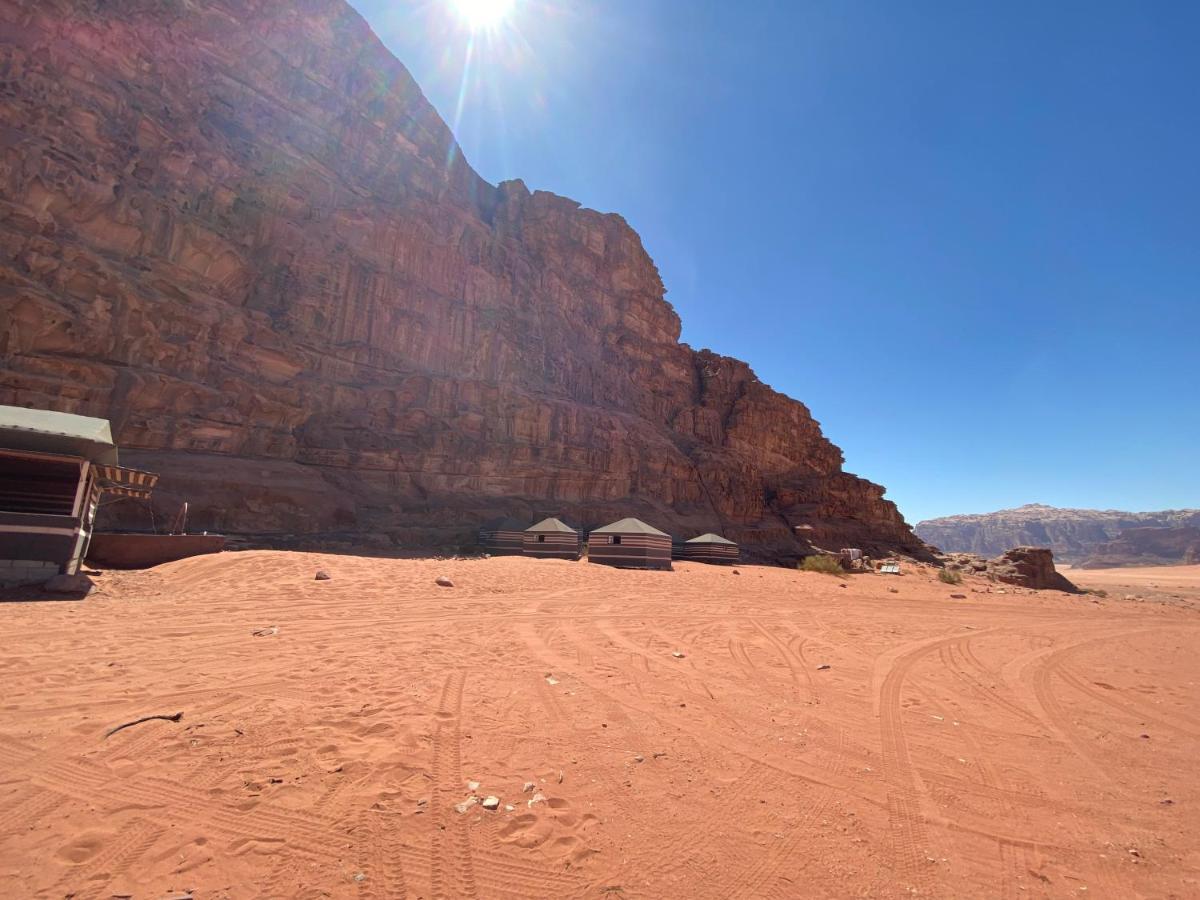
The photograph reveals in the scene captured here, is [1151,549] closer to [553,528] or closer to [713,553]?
[713,553]

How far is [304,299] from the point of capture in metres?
41.8

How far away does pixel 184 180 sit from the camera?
122 ft

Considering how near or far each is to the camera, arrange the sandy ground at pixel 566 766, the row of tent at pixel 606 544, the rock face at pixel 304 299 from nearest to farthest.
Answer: the sandy ground at pixel 566 766 → the rock face at pixel 304 299 → the row of tent at pixel 606 544

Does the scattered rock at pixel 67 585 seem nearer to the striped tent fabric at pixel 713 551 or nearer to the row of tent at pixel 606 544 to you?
the row of tent at pixel 606 544

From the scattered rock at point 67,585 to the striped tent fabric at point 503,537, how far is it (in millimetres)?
24807

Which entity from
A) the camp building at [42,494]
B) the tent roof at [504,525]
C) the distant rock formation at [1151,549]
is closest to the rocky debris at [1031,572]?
the tent roof at [504,525]

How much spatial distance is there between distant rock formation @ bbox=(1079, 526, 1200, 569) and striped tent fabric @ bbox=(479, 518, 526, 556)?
547 feet

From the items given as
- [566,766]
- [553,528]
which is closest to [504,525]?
[553,528]

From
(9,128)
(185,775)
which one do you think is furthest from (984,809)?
(9,128)

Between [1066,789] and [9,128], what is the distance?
5052 centimetres

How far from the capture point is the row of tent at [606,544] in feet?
106

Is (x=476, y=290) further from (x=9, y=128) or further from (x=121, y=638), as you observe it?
(x=121, y=638)

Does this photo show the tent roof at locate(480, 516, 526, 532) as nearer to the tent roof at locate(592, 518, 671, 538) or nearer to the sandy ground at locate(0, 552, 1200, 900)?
the tent roof at locate(592, 518, 671, 538)

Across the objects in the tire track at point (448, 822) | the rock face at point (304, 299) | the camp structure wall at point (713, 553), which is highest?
the rock face at point (304, 299)
